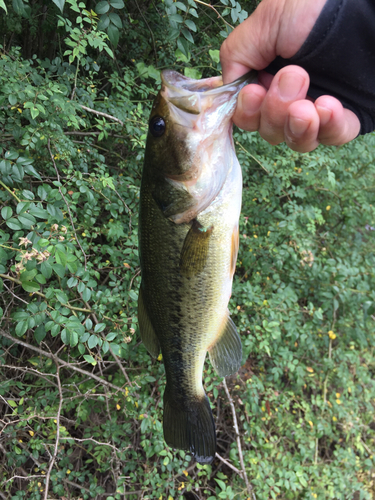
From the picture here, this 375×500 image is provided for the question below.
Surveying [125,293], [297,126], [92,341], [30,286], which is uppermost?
[297,126]

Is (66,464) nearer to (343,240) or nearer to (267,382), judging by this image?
(267,382)

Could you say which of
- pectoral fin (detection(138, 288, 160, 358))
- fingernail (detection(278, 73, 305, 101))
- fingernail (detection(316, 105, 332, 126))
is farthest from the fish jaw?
pectoral fin (detection(138, 288, 160, 358))

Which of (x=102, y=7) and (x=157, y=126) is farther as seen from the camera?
(x=102, y=7)

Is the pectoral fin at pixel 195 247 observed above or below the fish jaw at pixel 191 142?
below

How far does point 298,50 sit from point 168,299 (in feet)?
3.18

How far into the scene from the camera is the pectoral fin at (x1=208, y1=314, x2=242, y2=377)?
1.44 meters

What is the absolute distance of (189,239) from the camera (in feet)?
3.96

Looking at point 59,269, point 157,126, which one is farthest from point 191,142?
point 59,269

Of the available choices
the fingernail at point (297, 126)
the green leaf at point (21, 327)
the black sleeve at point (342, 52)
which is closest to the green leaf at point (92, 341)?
the green leaf at point (21, 327)

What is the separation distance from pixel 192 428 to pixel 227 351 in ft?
1.25

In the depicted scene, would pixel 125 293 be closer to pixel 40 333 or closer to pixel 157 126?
pixel 40 333

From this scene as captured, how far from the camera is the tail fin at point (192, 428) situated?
4.67 feet

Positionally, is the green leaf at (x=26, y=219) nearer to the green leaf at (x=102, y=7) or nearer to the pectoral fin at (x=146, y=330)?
the pectoral fin at (x=146, y=330)

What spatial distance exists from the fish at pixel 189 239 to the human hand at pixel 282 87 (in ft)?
0.22
